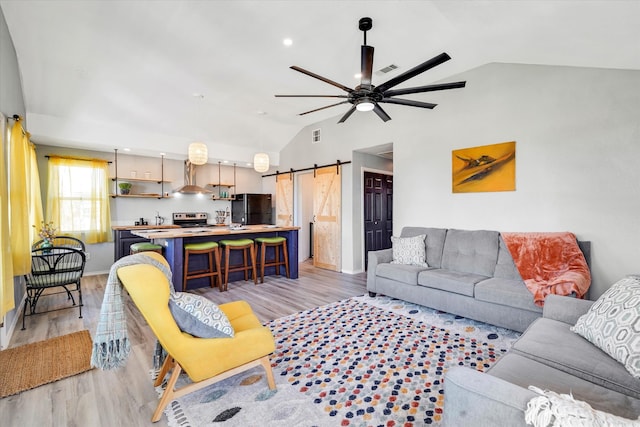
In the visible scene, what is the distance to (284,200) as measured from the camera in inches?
295

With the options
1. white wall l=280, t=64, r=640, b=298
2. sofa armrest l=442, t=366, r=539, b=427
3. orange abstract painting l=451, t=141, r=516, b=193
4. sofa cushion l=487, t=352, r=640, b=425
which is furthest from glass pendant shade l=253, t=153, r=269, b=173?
sofa armrest l=442, t=366, r=539, b=427

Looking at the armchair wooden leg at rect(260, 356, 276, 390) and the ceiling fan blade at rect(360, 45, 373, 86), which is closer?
the armchair wooden leg at rect(260, 356, 276, 390)

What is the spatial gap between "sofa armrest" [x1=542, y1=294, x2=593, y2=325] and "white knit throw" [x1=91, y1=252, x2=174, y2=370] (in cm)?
290

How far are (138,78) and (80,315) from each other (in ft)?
11.2

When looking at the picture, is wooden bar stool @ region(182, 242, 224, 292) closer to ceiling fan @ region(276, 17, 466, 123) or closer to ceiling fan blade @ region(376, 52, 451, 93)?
ceiling fan @ region(276, 17, 466, 123)

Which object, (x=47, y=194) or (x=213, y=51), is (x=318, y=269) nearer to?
(x=213, y=51)

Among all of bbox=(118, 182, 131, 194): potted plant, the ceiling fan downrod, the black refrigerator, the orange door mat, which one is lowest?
the orange door mat

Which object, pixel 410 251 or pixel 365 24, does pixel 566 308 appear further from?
pixel 365 24

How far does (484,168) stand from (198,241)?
4422mm

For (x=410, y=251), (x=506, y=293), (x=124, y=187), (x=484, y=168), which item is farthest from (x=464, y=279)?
(x=124, y=187)

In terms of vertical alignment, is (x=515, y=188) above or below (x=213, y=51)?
below

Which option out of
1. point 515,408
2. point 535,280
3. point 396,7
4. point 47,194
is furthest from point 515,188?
point 47,194

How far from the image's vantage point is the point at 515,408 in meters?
0.98

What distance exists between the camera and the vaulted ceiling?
8.77ft
